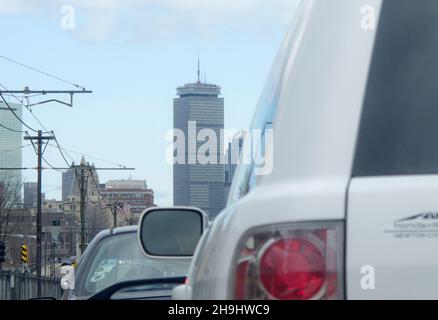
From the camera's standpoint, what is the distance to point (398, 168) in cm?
230

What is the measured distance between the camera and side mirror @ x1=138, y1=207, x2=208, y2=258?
4.04 meters

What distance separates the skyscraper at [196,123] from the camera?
39.1 m

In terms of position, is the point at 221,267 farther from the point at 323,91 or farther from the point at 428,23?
the point at 428,23

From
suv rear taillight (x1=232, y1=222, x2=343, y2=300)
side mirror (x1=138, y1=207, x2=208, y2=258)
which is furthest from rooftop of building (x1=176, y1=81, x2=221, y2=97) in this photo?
suv rear taillight (x1=232, y1=222, x2=343, y2=300)

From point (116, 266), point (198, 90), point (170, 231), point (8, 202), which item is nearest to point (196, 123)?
point (198, 90)

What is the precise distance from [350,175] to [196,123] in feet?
184

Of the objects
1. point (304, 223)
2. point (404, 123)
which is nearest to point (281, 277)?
point (304, 223)

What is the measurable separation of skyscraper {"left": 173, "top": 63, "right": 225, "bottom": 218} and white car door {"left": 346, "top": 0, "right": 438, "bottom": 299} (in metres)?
30.9

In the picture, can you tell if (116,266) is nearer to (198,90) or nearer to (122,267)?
(122,267)

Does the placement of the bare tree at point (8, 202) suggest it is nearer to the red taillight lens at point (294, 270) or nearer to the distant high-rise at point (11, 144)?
the distant high-rise at point (11, 144)

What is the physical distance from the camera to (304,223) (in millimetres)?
2268

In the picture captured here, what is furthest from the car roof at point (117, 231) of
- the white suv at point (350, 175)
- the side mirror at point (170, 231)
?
the white suv at point (350, 175)

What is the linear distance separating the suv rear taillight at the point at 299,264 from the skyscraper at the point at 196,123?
30983 mm
